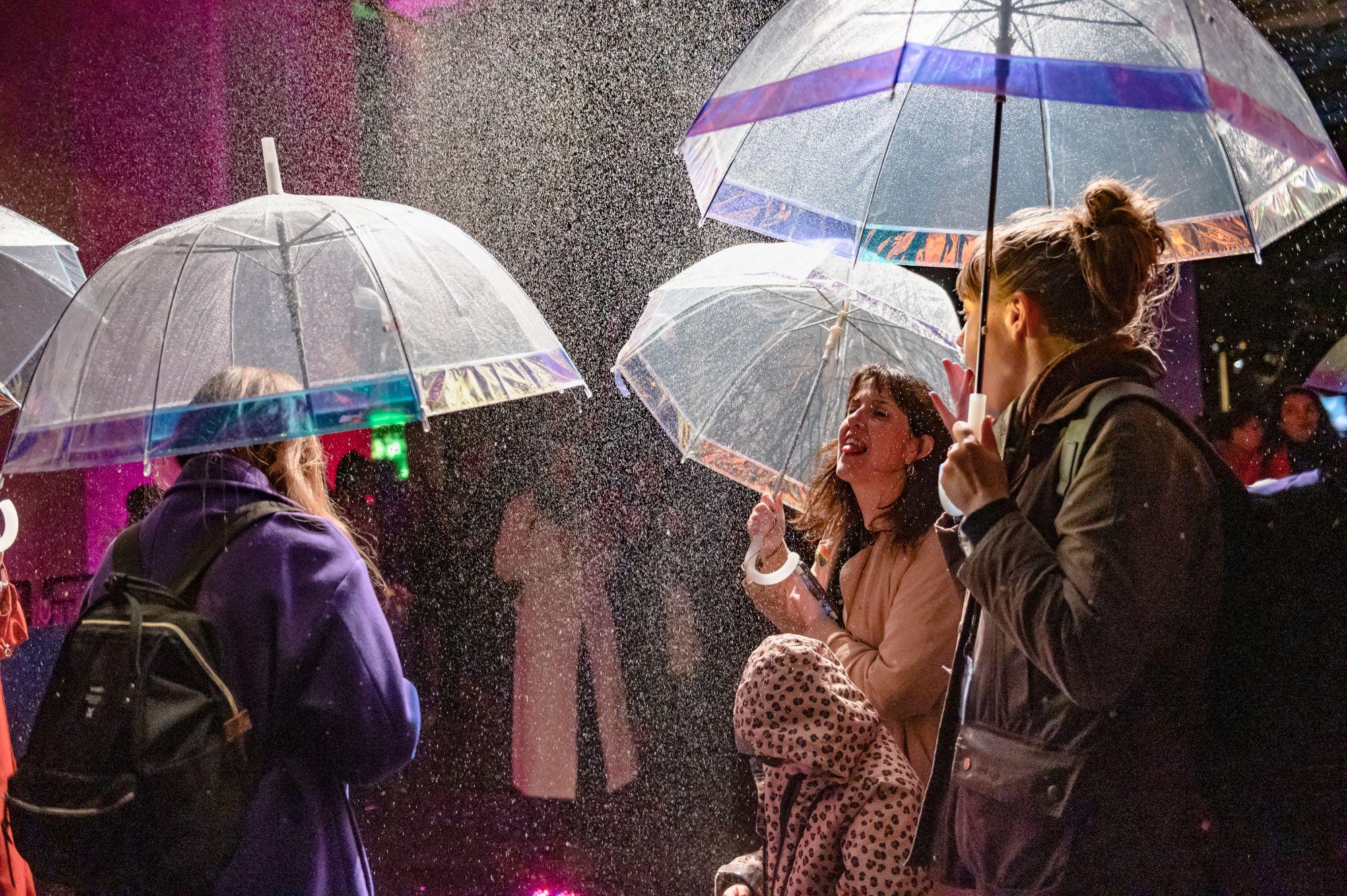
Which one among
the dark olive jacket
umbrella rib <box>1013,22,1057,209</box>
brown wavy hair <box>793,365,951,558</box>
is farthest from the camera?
brown wavy hair <box>793,365,951,558</box>

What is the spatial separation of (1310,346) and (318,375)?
308 centimetres

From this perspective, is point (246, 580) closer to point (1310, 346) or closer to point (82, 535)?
point (1310, 346)

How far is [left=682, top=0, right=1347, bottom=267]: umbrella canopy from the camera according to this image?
1767mm

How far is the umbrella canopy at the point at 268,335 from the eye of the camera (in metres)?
2.29

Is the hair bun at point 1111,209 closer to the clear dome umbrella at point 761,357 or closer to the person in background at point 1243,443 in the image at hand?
the clear dome umbrella at point 761,357

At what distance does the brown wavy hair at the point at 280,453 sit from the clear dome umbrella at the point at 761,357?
40.6 inches

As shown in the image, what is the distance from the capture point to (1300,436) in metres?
3.47

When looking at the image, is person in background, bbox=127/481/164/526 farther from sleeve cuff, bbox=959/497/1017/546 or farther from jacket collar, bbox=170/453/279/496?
sleeve cuff, bbox=959/497/1017/546

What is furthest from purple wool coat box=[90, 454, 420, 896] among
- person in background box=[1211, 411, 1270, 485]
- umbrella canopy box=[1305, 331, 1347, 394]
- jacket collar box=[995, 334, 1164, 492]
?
person in background box=[1211, 411, 1270, 485]

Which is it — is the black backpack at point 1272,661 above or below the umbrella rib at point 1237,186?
below

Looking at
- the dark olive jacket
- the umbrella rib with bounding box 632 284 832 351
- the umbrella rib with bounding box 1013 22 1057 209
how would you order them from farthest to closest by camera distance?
1. the umbrella rib with bounding box 632 284 832 351
2. the umbrella rib with bounding box 1013 22 1057 209
3. the dark olive jacket

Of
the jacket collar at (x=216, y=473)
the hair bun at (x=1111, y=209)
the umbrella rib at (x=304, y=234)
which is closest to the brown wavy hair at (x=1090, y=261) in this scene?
the hair bun at (x=1111, y=209)

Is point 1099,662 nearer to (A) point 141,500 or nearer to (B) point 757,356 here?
(B) point 757,356

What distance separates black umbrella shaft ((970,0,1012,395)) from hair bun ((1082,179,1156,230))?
16 cm
